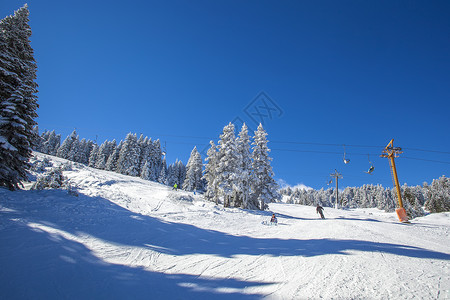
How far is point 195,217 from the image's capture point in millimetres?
14891

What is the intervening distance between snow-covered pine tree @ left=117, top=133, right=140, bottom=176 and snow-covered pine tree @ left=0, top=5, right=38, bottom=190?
4196 centimetres

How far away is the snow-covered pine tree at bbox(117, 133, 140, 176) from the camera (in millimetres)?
53906

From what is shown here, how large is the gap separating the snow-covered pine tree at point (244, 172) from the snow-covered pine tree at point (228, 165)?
786 mm

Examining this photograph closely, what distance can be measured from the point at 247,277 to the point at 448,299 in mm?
4223

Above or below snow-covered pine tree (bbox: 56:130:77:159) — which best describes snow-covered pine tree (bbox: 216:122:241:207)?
below

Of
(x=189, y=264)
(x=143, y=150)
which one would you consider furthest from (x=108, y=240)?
(x=143, y=150)

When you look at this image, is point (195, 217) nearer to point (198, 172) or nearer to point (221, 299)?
point (221, 299)

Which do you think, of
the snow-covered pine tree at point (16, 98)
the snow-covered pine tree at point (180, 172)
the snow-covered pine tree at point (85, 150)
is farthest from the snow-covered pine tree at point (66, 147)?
the snow-covered pine tree at point (16, 98)

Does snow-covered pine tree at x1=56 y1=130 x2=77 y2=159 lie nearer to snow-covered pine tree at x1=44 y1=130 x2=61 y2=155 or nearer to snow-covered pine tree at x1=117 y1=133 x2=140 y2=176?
snow-covered pine tree at x1=44 y1=130 x2=61 y2=155

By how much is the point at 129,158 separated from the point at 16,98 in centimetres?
4415

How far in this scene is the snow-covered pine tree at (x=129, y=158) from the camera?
2122 inches

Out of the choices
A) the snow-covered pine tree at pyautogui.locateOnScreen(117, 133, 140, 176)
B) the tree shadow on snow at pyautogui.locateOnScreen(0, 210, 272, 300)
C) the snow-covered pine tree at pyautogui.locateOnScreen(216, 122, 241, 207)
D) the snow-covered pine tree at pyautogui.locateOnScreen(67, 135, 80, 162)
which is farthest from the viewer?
the snow-covered pine tree at pyautogui.locateOnScreen(67, 135, 80, 162)

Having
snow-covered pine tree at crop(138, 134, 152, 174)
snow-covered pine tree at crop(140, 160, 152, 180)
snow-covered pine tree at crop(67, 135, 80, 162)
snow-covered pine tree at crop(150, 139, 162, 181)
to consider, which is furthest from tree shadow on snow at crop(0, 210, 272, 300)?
snow-covered pine tree at crop(67, 135, 80, 162)

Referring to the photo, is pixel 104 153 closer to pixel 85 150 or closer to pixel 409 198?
pixel 85 150
